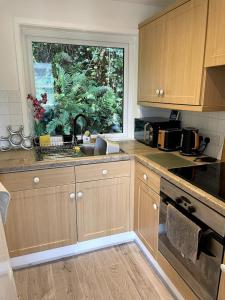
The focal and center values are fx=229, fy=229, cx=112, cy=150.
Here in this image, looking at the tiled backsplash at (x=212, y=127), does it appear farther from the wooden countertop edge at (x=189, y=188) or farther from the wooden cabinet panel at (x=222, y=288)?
the wooden cabinet panel at (x=222, y=288)

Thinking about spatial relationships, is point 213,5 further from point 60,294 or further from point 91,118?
point 60,294

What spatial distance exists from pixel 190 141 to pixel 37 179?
127cm

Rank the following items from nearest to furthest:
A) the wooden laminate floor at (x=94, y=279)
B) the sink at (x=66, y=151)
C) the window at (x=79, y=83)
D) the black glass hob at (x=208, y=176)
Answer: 1. the black glass hob at (x=208, y=176)
2. the wooden laminate floor at (x=94, y=279)
3. the sink at (x=66, y=151)
4. the window at (x=79, y=83)

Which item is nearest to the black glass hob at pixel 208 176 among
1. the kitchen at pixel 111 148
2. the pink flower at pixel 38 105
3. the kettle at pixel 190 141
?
the kitchen at pixel 111 148

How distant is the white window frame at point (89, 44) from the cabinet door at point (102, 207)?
719 millimetres

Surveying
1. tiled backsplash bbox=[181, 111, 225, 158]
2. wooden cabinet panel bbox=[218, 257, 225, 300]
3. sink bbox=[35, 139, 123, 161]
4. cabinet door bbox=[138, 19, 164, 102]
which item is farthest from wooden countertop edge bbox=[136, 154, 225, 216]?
cabinet door bbox=[138, 19, 164, 102]

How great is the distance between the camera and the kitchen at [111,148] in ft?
4.86

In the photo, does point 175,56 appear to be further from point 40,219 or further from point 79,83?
point 40,219

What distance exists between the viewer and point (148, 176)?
1805mm

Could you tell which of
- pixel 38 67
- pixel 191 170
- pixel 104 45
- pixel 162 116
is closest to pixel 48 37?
pixel 38 67

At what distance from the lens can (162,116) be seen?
2617mm

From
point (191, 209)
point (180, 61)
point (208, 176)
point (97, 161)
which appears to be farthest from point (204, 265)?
point (180, 61)

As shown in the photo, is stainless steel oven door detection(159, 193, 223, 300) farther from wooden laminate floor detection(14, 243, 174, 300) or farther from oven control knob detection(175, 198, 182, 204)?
wooden laminate floor detection(14, 243, 174, 300)

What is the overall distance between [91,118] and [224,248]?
175cm
